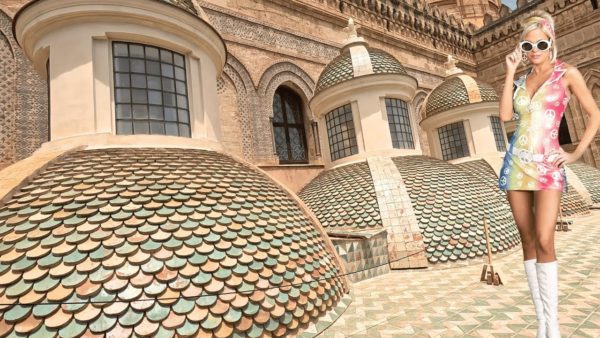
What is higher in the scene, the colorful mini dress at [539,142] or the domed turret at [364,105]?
the domed turret at [364,105]

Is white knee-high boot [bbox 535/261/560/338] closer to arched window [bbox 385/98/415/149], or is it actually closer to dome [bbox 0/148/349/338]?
dome [bbox 0/148/349/338]

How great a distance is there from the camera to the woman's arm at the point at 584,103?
2.16 meters

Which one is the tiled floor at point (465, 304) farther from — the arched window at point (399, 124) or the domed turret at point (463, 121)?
the domed turret at point (463, 121)

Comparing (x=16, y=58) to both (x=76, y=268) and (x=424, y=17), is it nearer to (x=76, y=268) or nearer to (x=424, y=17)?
(x=76, y=268)

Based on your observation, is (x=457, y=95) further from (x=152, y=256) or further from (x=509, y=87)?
(x=152, y=256)

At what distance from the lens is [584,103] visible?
2.25 meters

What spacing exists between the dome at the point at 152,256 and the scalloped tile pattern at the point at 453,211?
3.43 metres

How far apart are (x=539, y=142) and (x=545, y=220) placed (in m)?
0.52

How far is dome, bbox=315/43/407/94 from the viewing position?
957cm

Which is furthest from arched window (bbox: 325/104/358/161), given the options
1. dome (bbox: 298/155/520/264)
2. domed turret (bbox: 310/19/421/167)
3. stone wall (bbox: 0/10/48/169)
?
stone wall (bbox: 0/10/48/169)

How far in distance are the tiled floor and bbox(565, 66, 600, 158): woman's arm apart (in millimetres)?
2379

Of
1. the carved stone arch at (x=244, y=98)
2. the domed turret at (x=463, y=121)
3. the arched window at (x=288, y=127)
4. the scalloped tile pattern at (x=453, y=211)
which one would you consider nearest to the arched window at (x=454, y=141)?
the domed turret at (x=463, y=121)

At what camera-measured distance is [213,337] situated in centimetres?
309

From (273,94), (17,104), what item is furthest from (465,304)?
(17,104)
